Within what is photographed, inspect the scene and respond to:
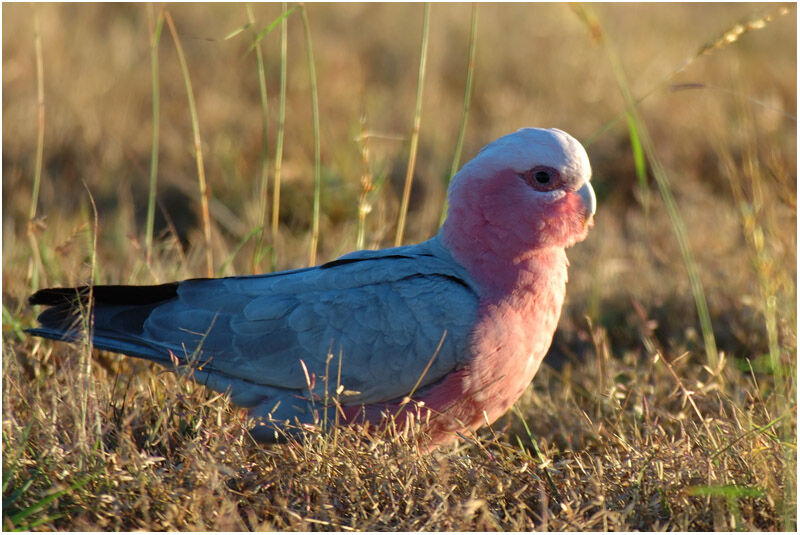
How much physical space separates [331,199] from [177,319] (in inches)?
99.6

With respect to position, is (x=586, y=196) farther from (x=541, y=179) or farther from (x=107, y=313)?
(x=107, y=313)

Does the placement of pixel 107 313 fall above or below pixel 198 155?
below

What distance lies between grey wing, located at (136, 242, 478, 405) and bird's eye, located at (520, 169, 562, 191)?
40cm

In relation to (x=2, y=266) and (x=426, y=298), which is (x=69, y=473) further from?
(x=2, y=266)

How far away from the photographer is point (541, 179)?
9.48 ft

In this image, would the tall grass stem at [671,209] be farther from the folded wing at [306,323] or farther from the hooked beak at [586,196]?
the folded wing at [306,323]

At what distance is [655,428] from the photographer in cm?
280

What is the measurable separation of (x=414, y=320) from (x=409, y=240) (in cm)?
256

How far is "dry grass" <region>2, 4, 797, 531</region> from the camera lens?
2344mm

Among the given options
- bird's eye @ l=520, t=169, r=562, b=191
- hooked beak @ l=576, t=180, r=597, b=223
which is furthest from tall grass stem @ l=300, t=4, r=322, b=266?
hooked beak @ l=576, t=180, r=597, b=223

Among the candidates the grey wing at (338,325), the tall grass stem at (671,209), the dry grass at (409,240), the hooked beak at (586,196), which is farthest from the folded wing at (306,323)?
the tall grass stem at (671,209)

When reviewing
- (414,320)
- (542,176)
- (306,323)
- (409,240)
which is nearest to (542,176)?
(542,176)

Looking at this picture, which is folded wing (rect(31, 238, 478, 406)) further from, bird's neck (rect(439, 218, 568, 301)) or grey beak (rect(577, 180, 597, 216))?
grey beak (rect(577, 180, 597, 216))

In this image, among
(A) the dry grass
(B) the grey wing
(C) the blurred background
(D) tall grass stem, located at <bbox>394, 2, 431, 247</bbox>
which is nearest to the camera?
(A) the dry grass
